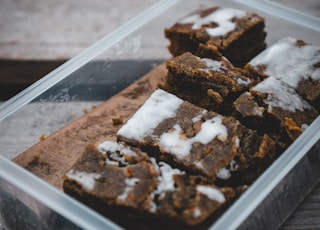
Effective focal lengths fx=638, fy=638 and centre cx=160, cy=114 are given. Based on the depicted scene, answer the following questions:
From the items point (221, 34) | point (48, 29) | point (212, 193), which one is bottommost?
point (48, 29)

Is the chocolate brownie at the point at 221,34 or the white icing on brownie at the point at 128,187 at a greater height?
the chocolate brownie at the point at 221,34

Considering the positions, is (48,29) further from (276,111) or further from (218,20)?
(276,111)

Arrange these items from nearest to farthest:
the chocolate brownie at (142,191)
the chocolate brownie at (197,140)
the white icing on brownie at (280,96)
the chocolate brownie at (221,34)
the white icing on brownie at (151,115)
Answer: the chocolate brownie at (142,191)
the chocolate brownie at (197,140)
the white icing on brownie at (151,115)
the white icing on brownie at (280,96)
the chocolate brownie at (221,34)

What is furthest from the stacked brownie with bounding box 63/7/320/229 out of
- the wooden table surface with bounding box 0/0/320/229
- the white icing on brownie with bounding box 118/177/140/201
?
the wooden table surface with bounding box 0/0/320/229

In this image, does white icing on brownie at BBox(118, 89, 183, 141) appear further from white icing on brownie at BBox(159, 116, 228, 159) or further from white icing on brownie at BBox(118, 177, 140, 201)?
white icing on brownie at BBox(118, 177, 140, 201)

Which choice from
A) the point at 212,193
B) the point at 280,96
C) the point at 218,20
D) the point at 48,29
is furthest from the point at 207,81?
the point at 48,29

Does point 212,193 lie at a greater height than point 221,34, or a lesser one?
lesser

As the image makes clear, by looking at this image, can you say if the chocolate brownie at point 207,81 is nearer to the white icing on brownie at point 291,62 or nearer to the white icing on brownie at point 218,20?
the white icing on brownie at point 291,62

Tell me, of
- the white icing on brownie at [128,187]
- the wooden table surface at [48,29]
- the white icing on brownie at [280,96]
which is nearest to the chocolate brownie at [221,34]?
the white icing on brownie at [280,96]
